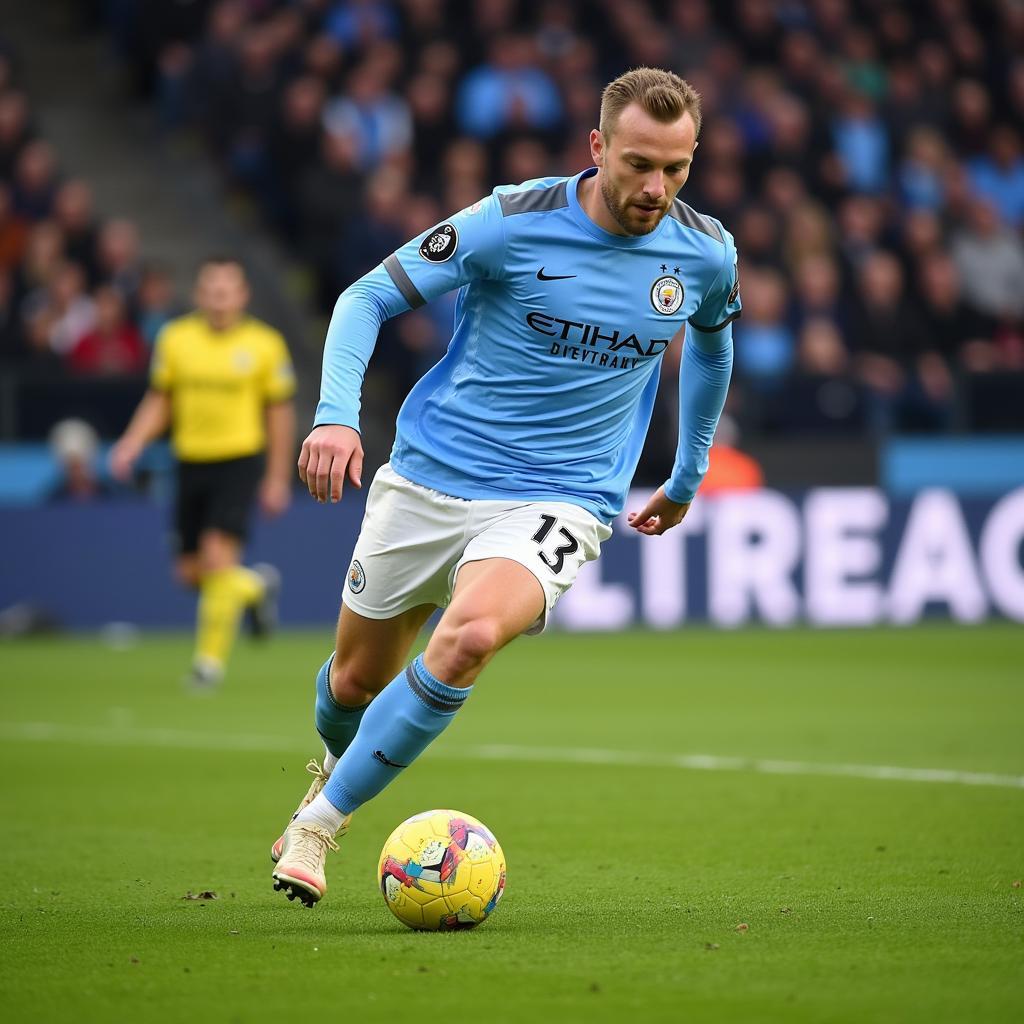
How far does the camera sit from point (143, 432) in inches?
499

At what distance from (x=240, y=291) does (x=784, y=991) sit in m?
9.29

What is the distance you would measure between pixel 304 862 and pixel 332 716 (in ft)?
2.97

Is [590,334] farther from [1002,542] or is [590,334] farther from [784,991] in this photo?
[1002,542]

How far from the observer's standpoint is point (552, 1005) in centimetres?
419

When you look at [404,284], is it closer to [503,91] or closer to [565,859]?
[565,859]

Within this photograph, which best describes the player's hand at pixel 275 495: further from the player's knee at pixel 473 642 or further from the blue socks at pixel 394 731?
the player's knee at pixel 473 642

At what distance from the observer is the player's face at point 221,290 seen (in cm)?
1280

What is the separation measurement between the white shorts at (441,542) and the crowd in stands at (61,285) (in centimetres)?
1098

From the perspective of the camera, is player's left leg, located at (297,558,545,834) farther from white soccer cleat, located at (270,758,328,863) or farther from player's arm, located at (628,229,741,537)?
player's arm, located at (628,229,741,537)

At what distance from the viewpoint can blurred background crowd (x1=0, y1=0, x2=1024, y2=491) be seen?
58.1ft

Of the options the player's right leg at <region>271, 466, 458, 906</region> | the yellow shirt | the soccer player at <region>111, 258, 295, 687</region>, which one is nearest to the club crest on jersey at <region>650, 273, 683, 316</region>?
the player's right leg at <region>271, 466, 458, 906</region>

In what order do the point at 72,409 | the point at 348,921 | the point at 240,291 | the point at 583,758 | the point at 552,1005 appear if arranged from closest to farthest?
1. the point at 552,1005
2. the point at 348,921
3. the point at 583,758
4. the point at 240,291
5. the point at 72,409

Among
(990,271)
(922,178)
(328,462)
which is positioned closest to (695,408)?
(328,462)

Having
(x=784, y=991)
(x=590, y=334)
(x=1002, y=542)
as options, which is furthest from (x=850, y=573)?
(x=784, y=991)
